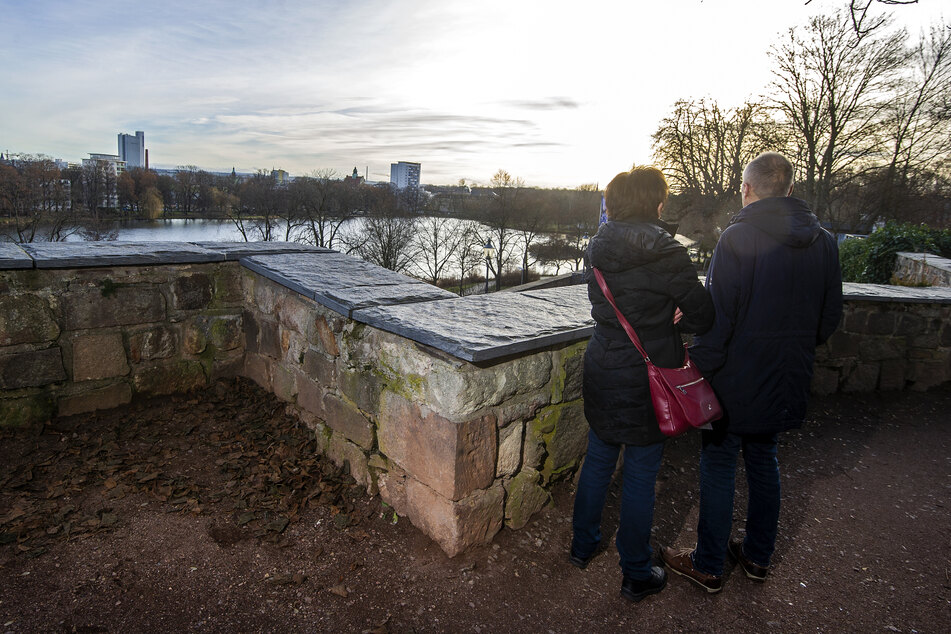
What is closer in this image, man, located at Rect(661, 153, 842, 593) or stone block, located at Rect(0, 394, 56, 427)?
man, located at Rect(661, 153, 842, 593)

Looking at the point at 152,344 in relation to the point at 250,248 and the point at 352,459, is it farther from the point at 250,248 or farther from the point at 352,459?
the point at 352,459

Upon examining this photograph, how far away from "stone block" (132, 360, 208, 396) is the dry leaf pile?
0.33 feet

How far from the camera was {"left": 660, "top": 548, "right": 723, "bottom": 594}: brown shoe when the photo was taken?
2.06 metres

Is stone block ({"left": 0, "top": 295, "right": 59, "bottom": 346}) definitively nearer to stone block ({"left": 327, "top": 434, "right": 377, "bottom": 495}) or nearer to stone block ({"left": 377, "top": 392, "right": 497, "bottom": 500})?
stone block ({"left": 327, "top": 434, "right": 377, "bottom": 495})

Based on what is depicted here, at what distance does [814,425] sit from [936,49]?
21.2m

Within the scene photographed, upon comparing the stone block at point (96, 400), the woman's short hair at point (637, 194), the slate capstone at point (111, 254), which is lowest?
the stone block at point (96, 400)

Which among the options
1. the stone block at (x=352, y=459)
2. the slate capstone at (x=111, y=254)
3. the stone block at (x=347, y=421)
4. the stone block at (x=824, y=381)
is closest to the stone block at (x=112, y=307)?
the slate capstone at (x=111, y=254)

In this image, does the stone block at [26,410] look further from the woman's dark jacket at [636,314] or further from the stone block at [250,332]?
the woman's dark jacket at [636,314]

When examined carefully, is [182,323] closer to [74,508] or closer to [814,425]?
[74,508]

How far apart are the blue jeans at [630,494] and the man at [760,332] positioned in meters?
0.25

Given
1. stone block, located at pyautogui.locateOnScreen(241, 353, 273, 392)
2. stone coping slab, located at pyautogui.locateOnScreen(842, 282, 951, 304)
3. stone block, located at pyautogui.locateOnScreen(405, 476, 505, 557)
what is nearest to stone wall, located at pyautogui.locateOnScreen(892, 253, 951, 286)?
stone coping slab, located at pyautogui.locateOnScreen(842, 282, 951, 304)

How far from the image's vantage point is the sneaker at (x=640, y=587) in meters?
2.00

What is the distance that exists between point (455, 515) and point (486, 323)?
782mm

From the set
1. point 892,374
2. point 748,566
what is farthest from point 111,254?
point 892,374
